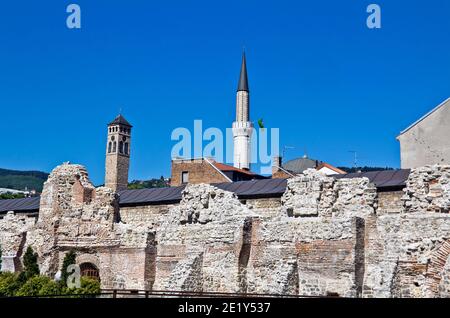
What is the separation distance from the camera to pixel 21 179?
156625mm

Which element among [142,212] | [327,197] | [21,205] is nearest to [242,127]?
[21,205]

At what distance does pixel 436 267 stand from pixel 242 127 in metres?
58.3

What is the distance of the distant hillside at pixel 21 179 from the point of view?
146812 mm

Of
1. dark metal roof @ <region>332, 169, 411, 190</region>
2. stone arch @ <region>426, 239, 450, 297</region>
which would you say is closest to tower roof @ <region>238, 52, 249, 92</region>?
dark metal roof @ <region>332, 169, 411, 190</region>

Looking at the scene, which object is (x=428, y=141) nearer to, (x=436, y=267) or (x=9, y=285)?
(x=436, y=267)

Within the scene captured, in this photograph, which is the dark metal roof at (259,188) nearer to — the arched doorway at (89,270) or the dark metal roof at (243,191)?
the dark metal roof at (243,191)

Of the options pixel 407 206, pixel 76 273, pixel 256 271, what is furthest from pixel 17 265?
pixel 407 206

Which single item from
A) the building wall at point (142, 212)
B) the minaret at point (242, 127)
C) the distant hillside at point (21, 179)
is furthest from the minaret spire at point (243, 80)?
the distant hillside at point (21, 179)

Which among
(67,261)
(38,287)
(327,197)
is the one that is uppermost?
(327,197)

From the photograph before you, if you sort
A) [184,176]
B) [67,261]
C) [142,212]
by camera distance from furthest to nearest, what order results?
[184,176], [142,212], [67,261]

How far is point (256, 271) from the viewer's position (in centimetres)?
2230
